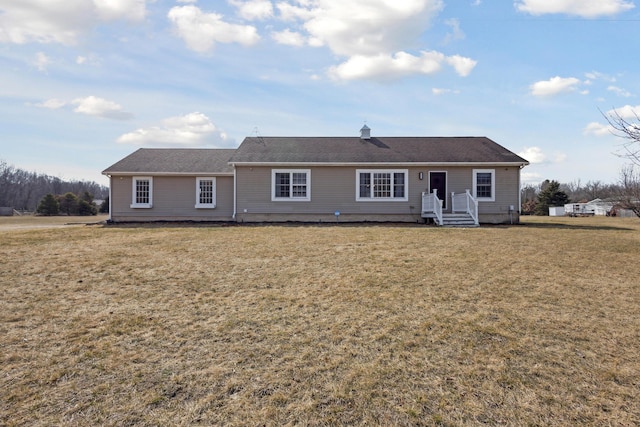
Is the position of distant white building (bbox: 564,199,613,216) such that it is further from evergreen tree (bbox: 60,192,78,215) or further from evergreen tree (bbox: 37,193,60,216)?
evergreen tree (bbox: 37,193,60,216)

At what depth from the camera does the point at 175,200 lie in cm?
1948

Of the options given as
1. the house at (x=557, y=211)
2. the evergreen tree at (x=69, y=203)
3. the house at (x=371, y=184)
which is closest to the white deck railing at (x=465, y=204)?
the house at (x=371, y=184)

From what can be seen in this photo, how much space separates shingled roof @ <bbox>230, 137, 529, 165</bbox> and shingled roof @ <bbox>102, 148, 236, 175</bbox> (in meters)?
1.63

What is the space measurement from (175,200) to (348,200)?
8481mm

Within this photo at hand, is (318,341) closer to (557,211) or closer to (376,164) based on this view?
(376,164)

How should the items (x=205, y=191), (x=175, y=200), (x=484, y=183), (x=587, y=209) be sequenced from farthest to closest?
1. (x=587, y=209)
2. (x=205, y=191)
3. (x=175, y=200)
4. (x=484, y=183)

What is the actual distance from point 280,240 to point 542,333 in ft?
25.3

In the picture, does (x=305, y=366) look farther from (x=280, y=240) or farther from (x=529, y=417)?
(x=280, y=240)

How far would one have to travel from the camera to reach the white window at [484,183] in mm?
18062

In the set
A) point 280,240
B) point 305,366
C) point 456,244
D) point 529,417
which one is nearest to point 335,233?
point 280,240

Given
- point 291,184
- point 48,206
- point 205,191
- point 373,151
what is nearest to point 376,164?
point 373,151

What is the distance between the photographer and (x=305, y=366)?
13.0 ft

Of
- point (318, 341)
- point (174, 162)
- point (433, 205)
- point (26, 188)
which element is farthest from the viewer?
point (26, 188)

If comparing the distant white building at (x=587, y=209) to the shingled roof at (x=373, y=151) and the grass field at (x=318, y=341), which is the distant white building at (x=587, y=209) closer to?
the shingled roof at (x=373, y=151)
